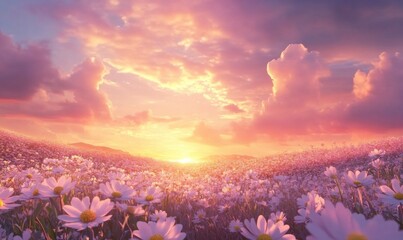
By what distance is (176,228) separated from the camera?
1.93 metres

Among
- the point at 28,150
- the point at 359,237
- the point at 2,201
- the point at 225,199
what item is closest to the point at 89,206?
the point at 2,201

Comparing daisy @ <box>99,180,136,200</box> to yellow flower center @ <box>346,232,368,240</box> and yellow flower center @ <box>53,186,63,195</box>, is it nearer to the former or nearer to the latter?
yellow flower center @ <box>53,186,63,195</box>

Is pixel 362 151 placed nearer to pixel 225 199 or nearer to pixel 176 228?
pixel 225 199

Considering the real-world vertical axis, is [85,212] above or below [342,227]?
below

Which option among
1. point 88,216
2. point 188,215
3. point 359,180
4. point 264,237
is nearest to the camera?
point 264,237

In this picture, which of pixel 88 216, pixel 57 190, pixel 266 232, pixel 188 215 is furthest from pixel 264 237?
pixel 188 215

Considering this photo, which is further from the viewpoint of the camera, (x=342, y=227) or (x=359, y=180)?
(x=359, y=180)

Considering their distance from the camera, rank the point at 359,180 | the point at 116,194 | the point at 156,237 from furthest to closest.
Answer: the point at 359,180 → the point at 116,194 → the point at 156,237

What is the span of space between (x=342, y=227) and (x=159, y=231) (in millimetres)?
908

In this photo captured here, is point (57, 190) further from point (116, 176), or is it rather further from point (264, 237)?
point (116, 176)

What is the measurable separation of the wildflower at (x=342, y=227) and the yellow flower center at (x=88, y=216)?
1.36 metres

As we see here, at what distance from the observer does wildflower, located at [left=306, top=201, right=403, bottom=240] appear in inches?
48.8

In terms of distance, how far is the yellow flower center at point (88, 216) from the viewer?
7.30 feet

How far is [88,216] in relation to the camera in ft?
7.33
